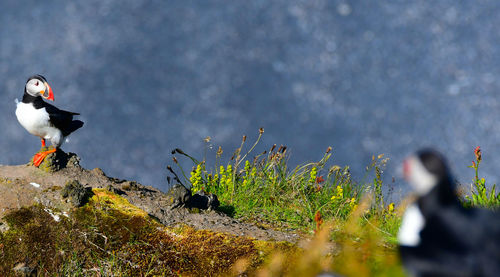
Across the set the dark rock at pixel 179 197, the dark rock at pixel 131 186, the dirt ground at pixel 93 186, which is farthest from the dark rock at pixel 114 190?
the dark rock at pixel 179 197

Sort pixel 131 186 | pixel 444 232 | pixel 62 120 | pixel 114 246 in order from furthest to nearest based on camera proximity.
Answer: pixel 131 186 < pixel 62 120 < pixel 114 246 < pixel 444 232

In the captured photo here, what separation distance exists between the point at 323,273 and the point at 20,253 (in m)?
4.04

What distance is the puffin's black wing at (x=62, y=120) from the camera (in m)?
6.40

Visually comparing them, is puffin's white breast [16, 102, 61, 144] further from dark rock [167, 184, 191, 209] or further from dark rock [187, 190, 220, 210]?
dark rock [187, 190, 220, 210]

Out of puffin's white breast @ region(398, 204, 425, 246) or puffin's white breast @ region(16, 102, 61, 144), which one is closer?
puffin's white breast @ region(398, 204, 425, 246)

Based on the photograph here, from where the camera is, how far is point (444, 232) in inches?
89.4

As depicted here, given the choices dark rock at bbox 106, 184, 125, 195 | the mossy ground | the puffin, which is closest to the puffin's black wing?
the puffin

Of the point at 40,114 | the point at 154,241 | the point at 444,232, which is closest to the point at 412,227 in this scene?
the point at 444,232

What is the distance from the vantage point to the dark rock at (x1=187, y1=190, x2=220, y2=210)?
6.43 meters

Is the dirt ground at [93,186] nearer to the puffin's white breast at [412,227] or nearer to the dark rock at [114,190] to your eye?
the dark rock at [114,190]

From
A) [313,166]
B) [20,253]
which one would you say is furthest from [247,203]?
[20,253]

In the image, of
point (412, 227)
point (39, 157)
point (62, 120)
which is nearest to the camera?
point (412, 227)

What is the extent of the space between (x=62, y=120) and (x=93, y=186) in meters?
0.97

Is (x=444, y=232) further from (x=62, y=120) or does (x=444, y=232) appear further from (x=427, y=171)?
(x=62, y=120)
